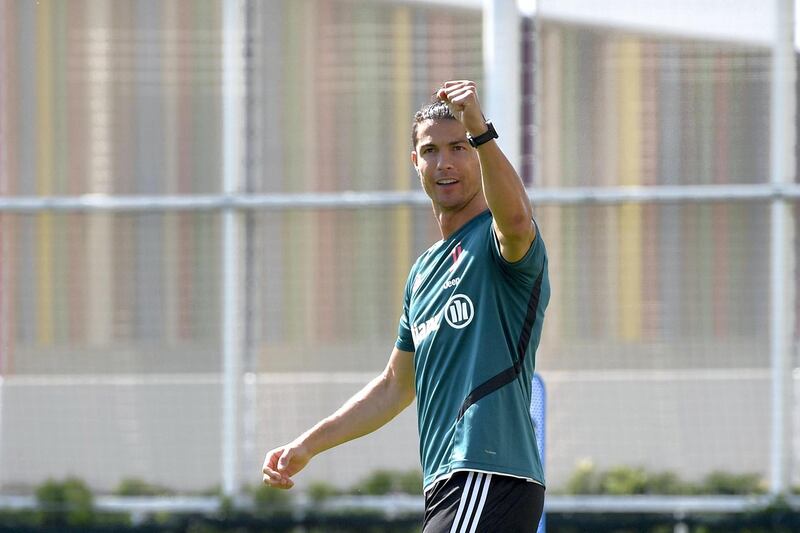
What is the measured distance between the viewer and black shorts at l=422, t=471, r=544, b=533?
3.40 metres

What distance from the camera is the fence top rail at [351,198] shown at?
7.92m

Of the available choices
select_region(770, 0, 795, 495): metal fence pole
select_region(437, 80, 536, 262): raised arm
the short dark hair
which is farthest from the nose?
select_region(770, 0, 795, 495): metal fence pole

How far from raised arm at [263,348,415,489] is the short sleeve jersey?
442mm

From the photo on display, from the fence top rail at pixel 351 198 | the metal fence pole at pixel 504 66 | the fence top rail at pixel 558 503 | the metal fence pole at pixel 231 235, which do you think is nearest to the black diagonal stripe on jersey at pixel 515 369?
the metal fence pole at pixel 504 66

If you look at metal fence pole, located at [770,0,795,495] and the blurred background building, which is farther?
the blurred background building

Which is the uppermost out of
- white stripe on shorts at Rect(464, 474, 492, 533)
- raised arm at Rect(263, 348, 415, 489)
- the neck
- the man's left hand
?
the man's left hand

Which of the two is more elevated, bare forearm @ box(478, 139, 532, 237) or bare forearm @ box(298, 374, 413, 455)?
bare forearm @ box(478, 139, 532, 237)

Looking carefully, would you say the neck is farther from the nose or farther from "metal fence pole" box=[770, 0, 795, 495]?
"metal fence pole" box=[770, 0, 795, 495]

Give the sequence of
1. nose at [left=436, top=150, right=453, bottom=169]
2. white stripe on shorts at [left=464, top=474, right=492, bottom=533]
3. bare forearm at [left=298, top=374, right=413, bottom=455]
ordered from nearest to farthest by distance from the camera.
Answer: white stripe on shorts at [left=464, top=474, right=492, bottom=533] < nose at [left=436, top=150, right=453, bottom=169] < bare forearm at [left=298, top=374, right=413, bottom=455]

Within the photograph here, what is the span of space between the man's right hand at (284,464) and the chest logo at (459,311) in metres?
0.70

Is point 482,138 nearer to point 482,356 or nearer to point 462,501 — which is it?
point 482,356

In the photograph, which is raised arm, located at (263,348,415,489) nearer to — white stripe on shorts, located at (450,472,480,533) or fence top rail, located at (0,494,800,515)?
white stripe on shorts, located at (450,472,480,533)

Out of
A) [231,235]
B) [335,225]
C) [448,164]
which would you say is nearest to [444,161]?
[448,164]

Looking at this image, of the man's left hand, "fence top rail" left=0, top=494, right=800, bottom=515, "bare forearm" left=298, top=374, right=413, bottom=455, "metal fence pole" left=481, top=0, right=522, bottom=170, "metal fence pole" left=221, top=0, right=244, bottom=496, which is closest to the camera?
the man's left hand
